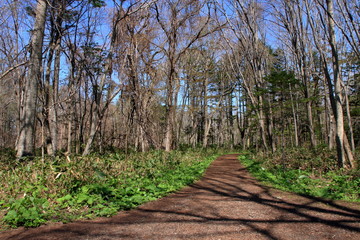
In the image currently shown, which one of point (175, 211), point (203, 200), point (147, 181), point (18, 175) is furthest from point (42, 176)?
point (203, 200)

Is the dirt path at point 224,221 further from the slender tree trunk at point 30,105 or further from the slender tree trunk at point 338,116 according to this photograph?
the slender tree trunk at point 30,105

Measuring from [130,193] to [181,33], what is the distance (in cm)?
1097

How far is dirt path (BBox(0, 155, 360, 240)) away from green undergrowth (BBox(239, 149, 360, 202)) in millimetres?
519

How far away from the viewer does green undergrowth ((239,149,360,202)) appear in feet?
16.2

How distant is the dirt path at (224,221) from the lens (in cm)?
307

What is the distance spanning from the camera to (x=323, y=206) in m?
4.15

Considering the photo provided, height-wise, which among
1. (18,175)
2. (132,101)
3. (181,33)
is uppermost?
(181,33)

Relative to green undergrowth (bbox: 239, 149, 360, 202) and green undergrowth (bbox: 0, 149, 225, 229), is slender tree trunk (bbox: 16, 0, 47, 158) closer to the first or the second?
green undergrowth (bbox: 0, 149, 225, 229)

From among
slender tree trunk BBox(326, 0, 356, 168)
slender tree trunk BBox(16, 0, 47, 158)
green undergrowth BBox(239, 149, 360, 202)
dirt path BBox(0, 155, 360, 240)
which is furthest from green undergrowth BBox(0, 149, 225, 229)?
slender tree trunk BBox(326, 0, 356, 168)

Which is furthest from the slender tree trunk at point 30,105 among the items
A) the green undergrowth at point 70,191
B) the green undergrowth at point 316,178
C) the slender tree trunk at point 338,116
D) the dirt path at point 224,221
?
the slender tree trunk at point 338,116

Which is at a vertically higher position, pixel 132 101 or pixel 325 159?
pixel 132 101

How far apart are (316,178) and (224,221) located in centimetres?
433

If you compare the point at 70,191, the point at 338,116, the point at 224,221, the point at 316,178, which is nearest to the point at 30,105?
the point at 70,191

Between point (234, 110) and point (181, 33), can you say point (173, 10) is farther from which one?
point (234, 110)
